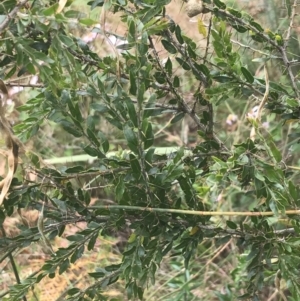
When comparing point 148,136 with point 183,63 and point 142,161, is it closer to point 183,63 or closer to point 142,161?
point 142,161

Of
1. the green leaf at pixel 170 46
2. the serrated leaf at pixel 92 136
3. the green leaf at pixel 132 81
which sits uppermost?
the green leaf at pixel 132 81

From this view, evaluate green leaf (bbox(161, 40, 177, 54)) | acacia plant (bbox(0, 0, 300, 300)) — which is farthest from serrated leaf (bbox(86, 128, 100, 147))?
green leaf (bbox(161, 40, 177, 54))

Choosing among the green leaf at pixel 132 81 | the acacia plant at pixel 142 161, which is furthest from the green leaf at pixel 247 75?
the green leaf at pixel 132 81

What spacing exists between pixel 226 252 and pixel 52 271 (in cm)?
94

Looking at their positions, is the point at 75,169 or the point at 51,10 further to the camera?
the point at 75,169

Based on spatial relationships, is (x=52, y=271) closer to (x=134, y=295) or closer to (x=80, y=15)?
(x=134, y=295)

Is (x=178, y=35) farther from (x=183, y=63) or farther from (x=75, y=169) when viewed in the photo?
(x=75, y=169)

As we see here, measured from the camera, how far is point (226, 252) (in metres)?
1.39

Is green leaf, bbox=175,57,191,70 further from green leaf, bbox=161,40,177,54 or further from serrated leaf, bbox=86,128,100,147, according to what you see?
serrated leaf, bbox=86,128,100,147

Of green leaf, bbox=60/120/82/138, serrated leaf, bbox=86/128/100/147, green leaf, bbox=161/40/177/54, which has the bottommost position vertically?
serrated leaf, bbox=86/128/100/147

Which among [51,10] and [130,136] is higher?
[51,10]

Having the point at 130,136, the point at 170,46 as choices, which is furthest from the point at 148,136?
the point at 170,46

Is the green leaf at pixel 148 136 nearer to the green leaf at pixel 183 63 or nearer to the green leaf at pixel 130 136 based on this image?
the green leaf at pixel 130 136

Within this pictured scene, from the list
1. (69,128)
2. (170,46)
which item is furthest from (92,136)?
(170,46)
